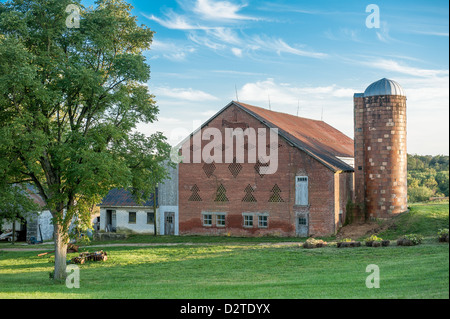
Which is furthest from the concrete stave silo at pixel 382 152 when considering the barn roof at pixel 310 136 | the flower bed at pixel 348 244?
the flower bed at pixel 348 244

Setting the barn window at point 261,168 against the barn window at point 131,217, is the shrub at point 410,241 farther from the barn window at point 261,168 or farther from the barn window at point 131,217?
the barn window at point 131,217

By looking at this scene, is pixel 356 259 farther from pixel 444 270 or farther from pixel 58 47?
pixel 58 47

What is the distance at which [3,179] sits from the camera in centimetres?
2073

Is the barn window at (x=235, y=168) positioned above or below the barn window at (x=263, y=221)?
above

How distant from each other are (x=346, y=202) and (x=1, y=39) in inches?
1003

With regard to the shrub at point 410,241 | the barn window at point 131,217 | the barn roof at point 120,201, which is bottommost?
the shrub at point 410,241

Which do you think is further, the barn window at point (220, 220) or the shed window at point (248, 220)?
the barn window at point (220, 220)

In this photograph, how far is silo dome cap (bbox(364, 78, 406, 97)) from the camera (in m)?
35.5

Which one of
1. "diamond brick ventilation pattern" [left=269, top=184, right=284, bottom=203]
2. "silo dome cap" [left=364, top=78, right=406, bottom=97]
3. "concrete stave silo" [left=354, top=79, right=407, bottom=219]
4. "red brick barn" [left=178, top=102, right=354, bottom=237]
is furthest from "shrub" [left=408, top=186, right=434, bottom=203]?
"diamond brick ventilation pattern" [left=269, top=184, right=284, bottom=203]

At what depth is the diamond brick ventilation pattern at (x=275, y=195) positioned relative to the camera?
3584cm

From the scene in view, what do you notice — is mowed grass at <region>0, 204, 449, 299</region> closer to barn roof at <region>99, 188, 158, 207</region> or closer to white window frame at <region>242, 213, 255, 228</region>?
white window frame at <region>242, 213, 255, 228</region>

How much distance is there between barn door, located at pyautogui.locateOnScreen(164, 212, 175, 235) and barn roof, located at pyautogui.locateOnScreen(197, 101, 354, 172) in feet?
25.5
